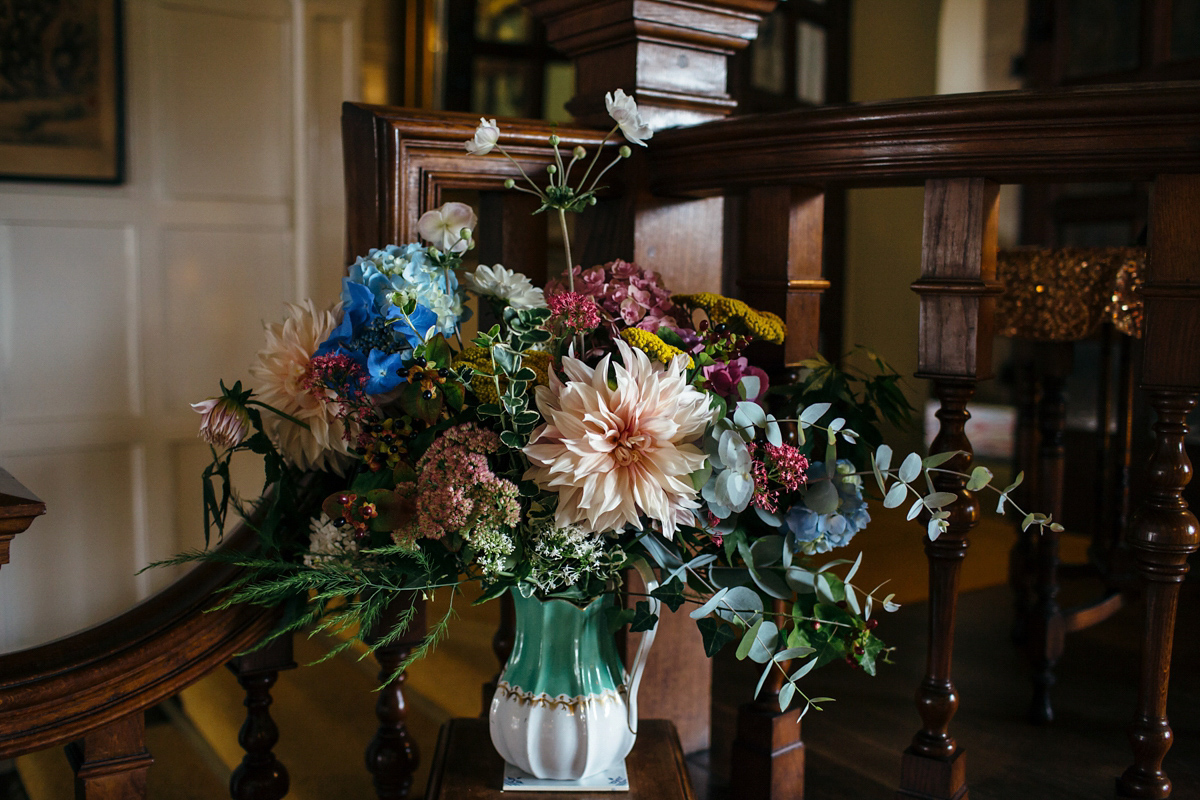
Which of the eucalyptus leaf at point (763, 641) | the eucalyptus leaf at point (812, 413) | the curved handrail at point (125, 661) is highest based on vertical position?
the eucalyptus leaf at point (812, 413)

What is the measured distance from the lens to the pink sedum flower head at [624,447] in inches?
33.3

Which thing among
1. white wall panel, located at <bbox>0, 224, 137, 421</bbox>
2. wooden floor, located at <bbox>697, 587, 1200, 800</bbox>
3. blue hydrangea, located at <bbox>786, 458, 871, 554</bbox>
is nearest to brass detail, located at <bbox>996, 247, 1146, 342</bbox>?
wooden floor, located at <bbox>697, 587, 1200, 800</bbox>

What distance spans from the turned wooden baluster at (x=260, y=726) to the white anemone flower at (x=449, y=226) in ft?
1.63

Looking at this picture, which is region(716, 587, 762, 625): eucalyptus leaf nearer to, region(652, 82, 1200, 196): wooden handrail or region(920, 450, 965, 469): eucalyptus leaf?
region(920, 450, 965, 469): eucalyptus leaf

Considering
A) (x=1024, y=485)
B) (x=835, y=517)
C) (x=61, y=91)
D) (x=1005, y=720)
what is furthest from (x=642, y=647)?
(x=61, y=91)

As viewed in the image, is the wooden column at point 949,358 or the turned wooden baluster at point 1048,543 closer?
the wooden column at point 949,358

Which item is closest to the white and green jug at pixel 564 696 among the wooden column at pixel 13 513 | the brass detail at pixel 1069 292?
the wooden column at pixel 13 513

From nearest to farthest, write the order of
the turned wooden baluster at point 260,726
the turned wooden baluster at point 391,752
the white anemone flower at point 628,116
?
the white anemone flower at point 628,116 → the turned wooden baluster at point 260,726 → the turned wooden baluster at point 391,752

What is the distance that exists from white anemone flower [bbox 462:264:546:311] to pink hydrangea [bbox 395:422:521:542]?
0.51 feet

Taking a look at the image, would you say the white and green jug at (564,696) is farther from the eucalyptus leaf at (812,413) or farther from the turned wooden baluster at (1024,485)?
the turned wooden baluster at (1024,485)

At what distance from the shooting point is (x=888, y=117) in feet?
3.32

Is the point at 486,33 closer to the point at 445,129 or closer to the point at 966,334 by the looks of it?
the point at 445,129

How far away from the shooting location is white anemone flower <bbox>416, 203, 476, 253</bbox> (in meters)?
0.99

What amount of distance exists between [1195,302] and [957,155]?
0.25 metres
